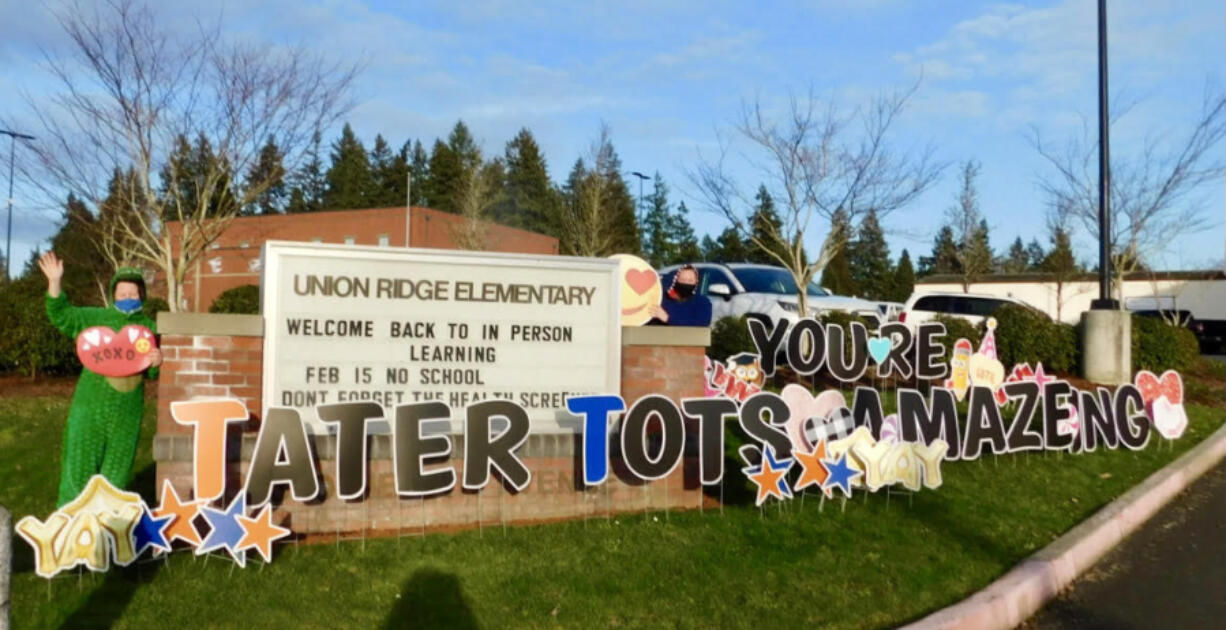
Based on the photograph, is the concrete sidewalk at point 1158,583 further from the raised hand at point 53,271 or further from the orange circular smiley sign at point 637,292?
the raised hand at point 53,271

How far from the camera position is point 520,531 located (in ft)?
22.1

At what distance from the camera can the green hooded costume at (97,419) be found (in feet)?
18.5

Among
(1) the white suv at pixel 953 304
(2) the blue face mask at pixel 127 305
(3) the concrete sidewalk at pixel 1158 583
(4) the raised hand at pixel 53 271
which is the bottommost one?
(3) the concrete sidewalk at pixel 1158 583

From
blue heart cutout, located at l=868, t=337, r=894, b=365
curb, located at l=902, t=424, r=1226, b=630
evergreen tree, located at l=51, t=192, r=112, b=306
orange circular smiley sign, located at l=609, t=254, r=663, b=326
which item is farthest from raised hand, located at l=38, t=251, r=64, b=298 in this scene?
evergreen tree, located at l=51, t=192, r=112, b=306

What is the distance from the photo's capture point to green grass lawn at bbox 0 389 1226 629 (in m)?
5.21

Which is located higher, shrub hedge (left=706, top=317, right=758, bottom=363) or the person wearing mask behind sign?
the person wearing mask behind sign

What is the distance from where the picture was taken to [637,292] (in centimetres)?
816

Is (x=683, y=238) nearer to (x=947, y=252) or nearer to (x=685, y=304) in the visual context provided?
(x=947, y=252)

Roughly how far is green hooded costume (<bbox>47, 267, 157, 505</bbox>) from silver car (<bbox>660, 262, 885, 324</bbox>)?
916cm

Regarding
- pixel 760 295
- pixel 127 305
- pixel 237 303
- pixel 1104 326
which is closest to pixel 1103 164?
pixel 1104 326

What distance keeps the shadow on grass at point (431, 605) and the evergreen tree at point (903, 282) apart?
211 feet

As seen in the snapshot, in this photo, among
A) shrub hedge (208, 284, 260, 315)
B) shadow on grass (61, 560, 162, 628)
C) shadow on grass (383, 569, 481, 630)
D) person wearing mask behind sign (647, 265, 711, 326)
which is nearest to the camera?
shadow on grass (61, 560, 162, 628)

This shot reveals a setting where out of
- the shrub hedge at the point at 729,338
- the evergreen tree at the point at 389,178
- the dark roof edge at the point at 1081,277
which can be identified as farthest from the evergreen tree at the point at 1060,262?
the evergreen tree at the point at 389,178

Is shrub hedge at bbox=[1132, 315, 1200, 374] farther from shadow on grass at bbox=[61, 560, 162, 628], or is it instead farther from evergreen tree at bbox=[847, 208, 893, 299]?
evergreen tree at bbox=[847, 208, 893, 299]
